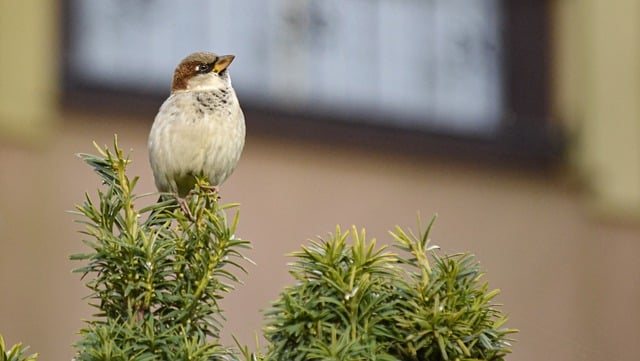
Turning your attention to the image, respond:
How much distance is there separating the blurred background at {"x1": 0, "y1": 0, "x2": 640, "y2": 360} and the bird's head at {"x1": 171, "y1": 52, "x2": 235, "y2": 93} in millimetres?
2403

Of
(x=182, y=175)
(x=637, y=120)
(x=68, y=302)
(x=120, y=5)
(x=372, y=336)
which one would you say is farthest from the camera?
(x=637, y=120)

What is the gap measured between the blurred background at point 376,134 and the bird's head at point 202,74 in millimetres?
2403

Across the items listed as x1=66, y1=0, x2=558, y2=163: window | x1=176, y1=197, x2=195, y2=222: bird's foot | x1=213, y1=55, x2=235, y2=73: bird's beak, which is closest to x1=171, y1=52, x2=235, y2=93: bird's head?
x1=213, y1=55, x2=235, y2=73: bird's beak

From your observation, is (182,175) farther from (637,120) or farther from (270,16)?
(637,120)

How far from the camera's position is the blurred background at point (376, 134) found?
576cm

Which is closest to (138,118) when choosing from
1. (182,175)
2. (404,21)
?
(404,21)

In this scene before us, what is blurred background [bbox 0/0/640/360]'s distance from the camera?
5762 millimetres

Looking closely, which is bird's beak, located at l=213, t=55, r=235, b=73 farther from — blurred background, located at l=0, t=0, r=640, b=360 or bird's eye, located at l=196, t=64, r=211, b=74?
blurred background, located at l=0, t=0, r=640, b=360

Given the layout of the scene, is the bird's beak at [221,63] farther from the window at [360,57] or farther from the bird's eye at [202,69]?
the window at [360,57]

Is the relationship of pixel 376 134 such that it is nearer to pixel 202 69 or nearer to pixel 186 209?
pixel 202 69

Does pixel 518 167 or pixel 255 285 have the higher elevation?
pixel 518 167

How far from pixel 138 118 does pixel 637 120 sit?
2.39 metres

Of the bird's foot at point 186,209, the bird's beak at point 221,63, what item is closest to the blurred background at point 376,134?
the bird's beak at point 221,63

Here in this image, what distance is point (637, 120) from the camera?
678 centimetres
